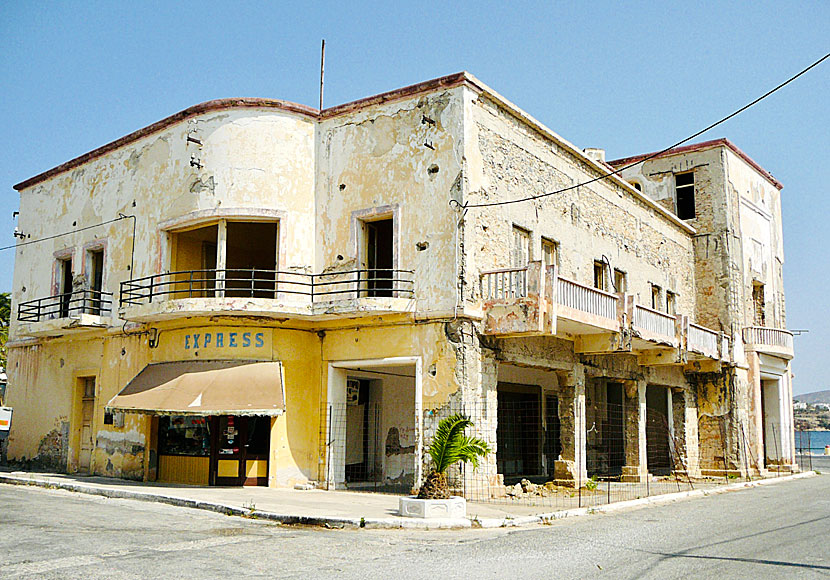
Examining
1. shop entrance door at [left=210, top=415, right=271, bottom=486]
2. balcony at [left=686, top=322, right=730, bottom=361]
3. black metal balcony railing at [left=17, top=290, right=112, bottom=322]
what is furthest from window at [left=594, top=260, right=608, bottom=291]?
black metal balcony railing at [left=17, top=290, right=112, bottom=322]

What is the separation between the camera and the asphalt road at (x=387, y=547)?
8438 mm

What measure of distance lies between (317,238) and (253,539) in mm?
9695

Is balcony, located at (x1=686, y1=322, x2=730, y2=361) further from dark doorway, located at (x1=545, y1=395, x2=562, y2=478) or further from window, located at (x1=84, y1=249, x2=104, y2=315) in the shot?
window, located at (x1=84, y1=249, x2=104, y2=315)

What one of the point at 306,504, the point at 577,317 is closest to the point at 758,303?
the point at 577,317

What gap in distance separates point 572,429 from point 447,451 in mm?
7603

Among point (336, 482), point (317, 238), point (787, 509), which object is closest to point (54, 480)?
point (336, 482)

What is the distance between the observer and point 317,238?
19156 millimetres

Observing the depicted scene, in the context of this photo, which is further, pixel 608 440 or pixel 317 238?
pixel 608 440

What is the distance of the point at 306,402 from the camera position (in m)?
18.7

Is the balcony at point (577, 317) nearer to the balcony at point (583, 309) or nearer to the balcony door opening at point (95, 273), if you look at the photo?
the balcony at point (583, 309)

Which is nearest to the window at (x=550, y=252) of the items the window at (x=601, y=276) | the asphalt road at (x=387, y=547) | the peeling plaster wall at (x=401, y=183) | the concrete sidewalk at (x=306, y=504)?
the window at (x=601, y=276)

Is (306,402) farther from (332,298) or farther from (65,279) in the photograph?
(65,279)

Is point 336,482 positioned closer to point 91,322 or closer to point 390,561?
point 91,322

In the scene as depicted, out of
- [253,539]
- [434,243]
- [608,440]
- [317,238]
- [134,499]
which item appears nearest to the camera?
[253,539]
